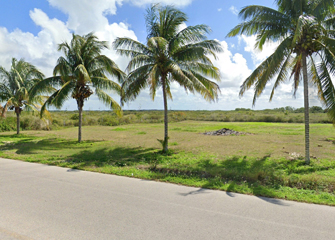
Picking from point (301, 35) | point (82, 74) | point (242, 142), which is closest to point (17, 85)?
point (82, 74)

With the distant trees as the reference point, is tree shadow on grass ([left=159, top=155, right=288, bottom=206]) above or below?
below

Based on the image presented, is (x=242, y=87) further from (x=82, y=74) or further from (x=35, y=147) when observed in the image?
(x=35, y=147)

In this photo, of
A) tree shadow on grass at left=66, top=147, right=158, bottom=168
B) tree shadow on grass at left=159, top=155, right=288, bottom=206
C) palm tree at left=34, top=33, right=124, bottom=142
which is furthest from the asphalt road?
palm tree at left=34, top=33, right=124, bottom=142

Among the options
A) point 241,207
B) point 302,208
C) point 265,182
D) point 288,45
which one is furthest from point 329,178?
point 288,45

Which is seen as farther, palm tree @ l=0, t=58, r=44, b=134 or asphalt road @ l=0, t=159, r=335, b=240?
palm tree @ l=0, t=58, r=44, b=134

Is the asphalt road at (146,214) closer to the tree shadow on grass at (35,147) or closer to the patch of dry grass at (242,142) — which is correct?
the patch of dry grass at (242,142)

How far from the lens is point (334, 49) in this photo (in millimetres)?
8453

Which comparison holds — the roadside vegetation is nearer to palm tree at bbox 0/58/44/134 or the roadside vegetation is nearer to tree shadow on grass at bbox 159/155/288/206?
tree shadow on grass at bbox 159/155/288/206

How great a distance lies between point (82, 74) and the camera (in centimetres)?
1530

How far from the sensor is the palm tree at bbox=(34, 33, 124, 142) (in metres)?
15.5

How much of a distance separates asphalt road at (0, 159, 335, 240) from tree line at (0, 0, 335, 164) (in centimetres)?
543

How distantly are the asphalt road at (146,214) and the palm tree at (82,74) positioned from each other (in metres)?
10.2

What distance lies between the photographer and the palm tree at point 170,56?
11.3m

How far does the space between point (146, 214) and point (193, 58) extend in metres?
8.79
